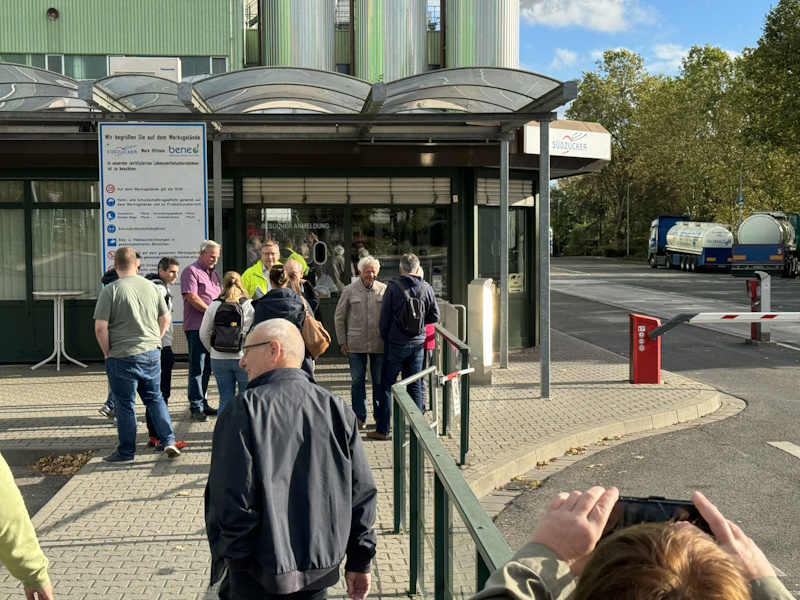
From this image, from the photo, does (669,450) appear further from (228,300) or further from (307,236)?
(307,236)

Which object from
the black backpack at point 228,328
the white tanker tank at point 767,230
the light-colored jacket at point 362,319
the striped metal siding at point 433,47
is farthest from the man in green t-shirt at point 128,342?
the white tanker tank at point 767,230

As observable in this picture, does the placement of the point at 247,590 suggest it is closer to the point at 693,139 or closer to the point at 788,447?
the point at 788,447

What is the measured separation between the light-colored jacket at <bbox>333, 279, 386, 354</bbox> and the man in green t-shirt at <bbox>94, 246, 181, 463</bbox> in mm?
1843

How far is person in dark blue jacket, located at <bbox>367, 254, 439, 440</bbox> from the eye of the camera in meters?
8.60

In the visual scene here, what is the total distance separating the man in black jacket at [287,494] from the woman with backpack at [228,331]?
471 cm

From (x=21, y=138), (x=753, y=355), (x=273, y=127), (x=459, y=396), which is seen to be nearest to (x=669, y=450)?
(x=459, y=396)

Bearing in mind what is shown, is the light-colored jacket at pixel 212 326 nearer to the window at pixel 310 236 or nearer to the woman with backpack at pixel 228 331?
the woman with backpack at pixel 228 331

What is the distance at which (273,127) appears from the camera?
40.1 ft

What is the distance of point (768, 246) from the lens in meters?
Answer: 45.7

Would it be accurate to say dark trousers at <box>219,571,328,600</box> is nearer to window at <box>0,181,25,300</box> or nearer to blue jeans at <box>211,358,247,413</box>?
blue jeans at <box>211,358,247,413</box>

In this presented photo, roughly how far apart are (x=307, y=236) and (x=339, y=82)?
4093 mm

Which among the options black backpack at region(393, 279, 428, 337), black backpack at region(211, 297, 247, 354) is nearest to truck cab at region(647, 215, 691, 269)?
black backpack at region(393, 279, 428, 337)

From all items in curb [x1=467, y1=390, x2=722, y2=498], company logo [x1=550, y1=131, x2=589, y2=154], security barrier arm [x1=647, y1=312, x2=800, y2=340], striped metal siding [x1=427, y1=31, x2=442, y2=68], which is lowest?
curb [x1=467, y1=390, x2=722, y2=498]

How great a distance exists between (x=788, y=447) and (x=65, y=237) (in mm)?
9910
